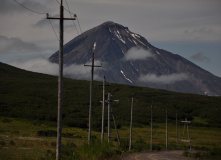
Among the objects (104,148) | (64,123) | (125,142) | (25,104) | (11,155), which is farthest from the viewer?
(25,104)

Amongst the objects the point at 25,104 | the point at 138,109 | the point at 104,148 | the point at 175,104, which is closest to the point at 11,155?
the point at 104,148

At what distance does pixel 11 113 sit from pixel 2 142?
7727 centimetres

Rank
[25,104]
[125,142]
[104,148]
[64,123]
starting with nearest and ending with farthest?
[104,148] → [125,142] → [64,123] → [25,104]

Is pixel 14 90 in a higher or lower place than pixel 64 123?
higher

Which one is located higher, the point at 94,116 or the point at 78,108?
the point at 78,108

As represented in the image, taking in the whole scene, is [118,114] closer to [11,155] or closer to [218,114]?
[218,114]

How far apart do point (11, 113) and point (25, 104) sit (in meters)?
26.1

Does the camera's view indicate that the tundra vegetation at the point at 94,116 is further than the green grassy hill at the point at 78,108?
No

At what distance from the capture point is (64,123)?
398ft

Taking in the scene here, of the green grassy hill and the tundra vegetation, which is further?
the green grassy hill

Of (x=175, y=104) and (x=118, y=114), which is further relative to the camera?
(x=175, y=104)

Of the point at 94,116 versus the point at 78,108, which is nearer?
the point at 94,116

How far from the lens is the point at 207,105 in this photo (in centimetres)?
19788

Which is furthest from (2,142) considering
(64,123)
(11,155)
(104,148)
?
(64,123)
